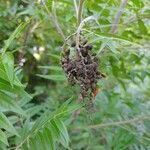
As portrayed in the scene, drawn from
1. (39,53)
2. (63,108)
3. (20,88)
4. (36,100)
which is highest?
(20,88)

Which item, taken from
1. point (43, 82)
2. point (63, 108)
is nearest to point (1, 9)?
point (43, 82)

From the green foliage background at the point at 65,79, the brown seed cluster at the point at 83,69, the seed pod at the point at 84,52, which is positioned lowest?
the green foliage background at the point at 65,79

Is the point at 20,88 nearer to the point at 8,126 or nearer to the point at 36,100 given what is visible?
the point at 8,126

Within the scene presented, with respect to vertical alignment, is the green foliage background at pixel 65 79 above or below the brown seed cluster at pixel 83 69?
below

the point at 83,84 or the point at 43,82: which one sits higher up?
the point at 83,84

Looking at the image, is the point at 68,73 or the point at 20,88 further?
the point at 20,88

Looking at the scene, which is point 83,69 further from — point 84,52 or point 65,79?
point 65,79
